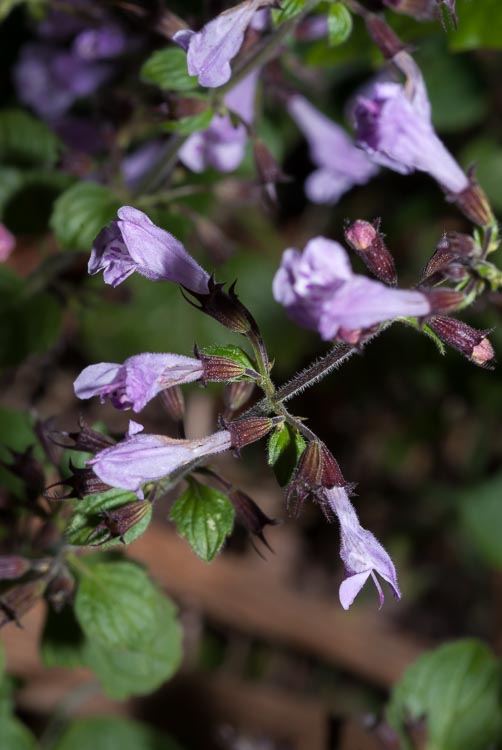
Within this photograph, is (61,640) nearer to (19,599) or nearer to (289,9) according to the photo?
(19,599)

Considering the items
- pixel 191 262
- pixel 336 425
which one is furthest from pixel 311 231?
pixel 191 262

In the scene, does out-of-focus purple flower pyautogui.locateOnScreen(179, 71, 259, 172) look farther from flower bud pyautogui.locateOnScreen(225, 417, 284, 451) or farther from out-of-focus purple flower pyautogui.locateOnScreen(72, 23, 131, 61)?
flower bud pyautogui.locateOnScreen(225, 417, 284, 451)

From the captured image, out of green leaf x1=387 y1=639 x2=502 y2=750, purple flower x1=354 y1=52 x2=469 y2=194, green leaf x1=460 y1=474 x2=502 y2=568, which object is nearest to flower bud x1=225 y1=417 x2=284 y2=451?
purple flower x1=354 y1=52 x2=469 y2=194

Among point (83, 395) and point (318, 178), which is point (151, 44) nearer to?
point (318, 178)

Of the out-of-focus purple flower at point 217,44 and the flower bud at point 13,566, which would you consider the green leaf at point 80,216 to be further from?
the flower bud at point 13,566

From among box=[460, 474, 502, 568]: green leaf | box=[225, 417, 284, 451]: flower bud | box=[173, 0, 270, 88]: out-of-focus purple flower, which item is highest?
box=[173, 0, 270, 88]: out-of-focus purple flower

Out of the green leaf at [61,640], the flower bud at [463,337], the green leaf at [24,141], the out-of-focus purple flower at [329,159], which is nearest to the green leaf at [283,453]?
the flower bud at [463,337]

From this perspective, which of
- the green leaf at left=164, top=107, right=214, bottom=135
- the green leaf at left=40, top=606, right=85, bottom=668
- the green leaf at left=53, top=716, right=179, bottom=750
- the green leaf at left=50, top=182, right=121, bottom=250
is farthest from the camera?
the green leaf at left=53, top=716, right=179, bottom=750

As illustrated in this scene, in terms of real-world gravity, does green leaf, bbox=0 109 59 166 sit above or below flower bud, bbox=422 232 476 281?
below

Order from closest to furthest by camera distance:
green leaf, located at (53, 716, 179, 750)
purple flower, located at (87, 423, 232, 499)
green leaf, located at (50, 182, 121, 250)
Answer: purple flower, located at (87, 423, 232, 499)
green leaf, located at (50, 182, 121, 250)
green leaf, located at (53, 716, 179, 750)
